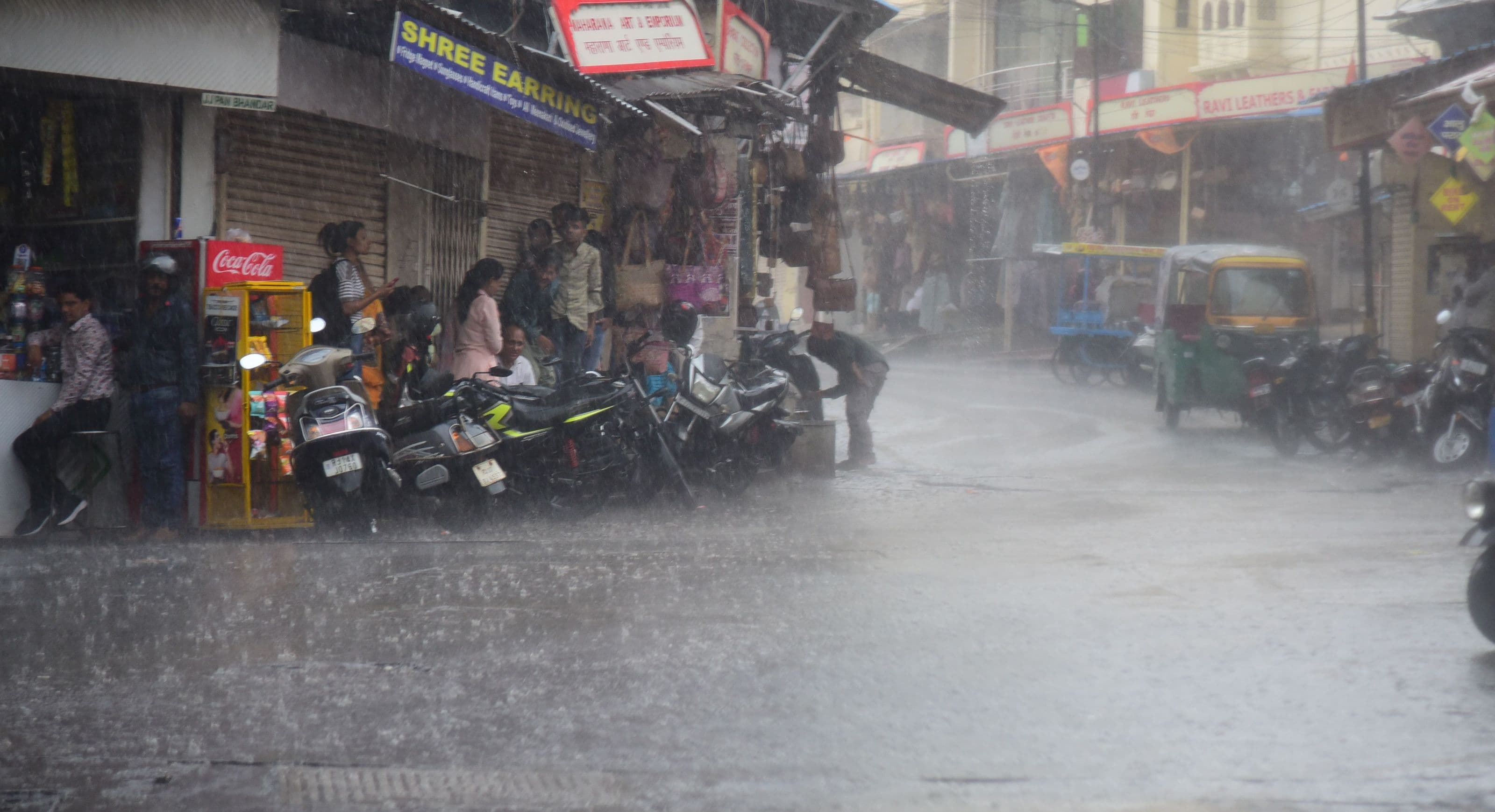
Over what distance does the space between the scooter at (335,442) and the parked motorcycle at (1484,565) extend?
18.9 ft

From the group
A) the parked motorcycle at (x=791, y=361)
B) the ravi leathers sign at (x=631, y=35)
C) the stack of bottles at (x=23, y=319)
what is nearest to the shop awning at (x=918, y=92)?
the parked motorcycle at (x=791, y=361)

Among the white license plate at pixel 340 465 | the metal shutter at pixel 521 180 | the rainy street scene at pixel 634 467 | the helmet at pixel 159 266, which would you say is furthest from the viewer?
the metal shutter at pixel 521 180

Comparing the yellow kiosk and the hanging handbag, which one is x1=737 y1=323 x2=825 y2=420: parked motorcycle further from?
the yellow kiosk

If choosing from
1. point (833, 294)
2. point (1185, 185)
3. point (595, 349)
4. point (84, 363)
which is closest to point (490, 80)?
point (84, 363)

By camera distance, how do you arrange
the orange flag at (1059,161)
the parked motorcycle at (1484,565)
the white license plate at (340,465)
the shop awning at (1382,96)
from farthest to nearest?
1. the orange flag at (1059,161)
2. the shop awning at (1382,96)
3. the white license plate at (340,465)
4. the parked motorcycle at (1484,565)

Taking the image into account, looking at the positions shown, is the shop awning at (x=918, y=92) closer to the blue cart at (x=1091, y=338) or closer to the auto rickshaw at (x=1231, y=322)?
the auto rickshaw at (x=1231, y=322)

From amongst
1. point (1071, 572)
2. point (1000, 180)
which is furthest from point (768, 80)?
point (1000, 180)

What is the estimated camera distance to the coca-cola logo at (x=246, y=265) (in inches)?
358

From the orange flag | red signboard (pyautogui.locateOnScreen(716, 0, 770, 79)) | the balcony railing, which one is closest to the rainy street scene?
red signboard (pyautogui.locateOnScreen(716, 0, 770, 79))

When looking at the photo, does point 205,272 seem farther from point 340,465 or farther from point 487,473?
point 487,473

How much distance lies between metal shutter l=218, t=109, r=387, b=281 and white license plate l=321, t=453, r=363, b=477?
7.74 feet

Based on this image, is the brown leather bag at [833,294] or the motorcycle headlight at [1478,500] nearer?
the motorcycle headlight at [1478,500]

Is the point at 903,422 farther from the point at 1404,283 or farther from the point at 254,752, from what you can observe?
the point at 254,752

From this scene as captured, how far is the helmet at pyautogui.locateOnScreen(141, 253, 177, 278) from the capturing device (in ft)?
28.7
